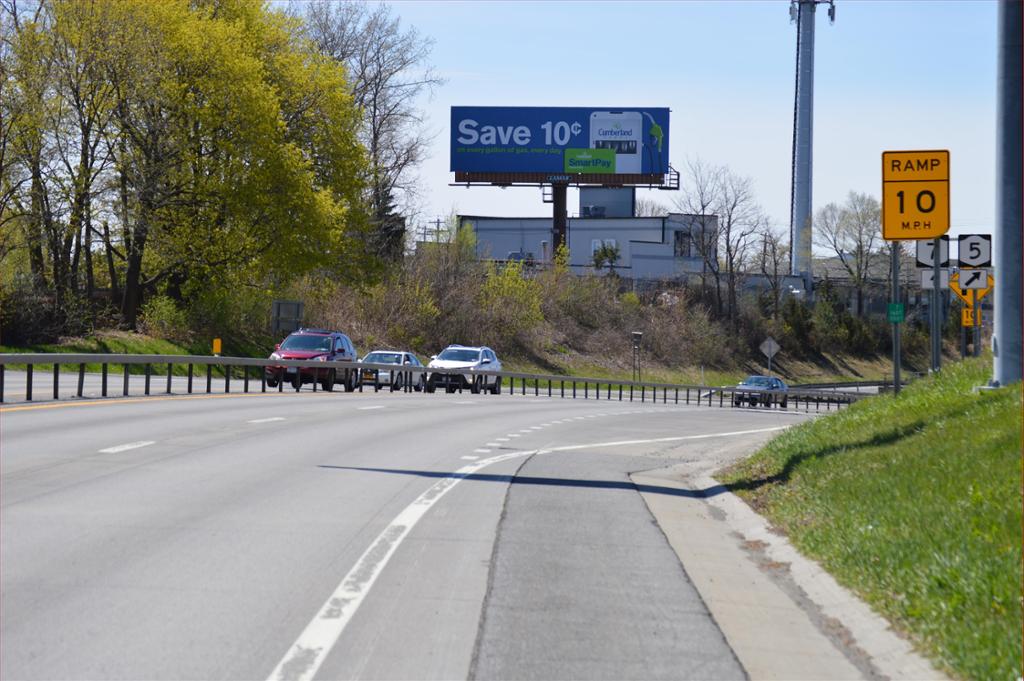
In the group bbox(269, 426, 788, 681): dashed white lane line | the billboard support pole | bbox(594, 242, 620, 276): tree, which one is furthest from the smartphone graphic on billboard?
bbox(269, 426, 788, 681): dashed white lane line

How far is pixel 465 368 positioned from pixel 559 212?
37.8 meters

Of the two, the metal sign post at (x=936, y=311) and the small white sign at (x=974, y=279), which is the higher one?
the small white sign at (x=974, y=279)

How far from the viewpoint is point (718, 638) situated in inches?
303

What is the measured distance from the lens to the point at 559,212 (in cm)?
8262

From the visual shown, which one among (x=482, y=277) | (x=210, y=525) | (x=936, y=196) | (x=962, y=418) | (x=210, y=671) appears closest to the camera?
(x=210, y=671)

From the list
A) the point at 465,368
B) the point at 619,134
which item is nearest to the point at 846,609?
the point at 465,368

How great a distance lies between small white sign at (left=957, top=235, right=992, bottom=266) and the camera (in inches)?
1031

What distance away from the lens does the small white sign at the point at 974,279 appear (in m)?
27.6

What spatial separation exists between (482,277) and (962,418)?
66.0 meters

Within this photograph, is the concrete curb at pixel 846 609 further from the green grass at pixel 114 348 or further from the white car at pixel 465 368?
the green grass at pixel 114 348

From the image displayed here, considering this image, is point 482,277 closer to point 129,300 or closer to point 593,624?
point 129,300

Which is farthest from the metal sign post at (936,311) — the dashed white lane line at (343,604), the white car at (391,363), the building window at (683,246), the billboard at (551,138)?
the building window at (683,246)

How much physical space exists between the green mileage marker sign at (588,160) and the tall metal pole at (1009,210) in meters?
65.6

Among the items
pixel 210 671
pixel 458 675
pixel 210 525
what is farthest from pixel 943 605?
pixel 210 525
